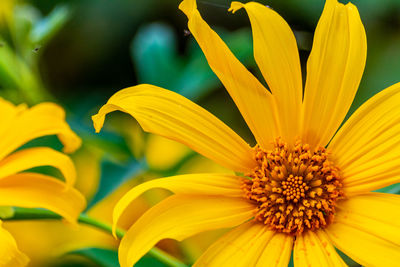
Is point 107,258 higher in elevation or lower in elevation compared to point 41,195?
lower

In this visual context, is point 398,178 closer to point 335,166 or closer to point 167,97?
point 335,166

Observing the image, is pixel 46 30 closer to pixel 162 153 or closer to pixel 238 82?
pixel 162 153

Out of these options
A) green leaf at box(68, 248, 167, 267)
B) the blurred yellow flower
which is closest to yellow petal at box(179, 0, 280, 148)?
green leaf at box(68, 248, 167, 267)

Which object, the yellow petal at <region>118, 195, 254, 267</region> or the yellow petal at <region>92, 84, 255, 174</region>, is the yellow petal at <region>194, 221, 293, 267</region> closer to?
the yellow petal at <region>118, 195, 254, 267</region>

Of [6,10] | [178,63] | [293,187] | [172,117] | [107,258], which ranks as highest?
[6,10]

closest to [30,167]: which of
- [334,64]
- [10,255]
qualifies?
[10,255]

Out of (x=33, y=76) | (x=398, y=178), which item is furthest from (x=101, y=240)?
(x=398, y=178)

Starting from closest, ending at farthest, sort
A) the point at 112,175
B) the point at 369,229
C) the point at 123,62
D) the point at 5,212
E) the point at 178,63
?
the point at 369,229 → the point at 5,212 → the point at 112,175 → the point at 178,63 → the point at 123,62

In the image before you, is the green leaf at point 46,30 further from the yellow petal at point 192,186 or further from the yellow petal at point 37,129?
the yellow petal at point 192,186
